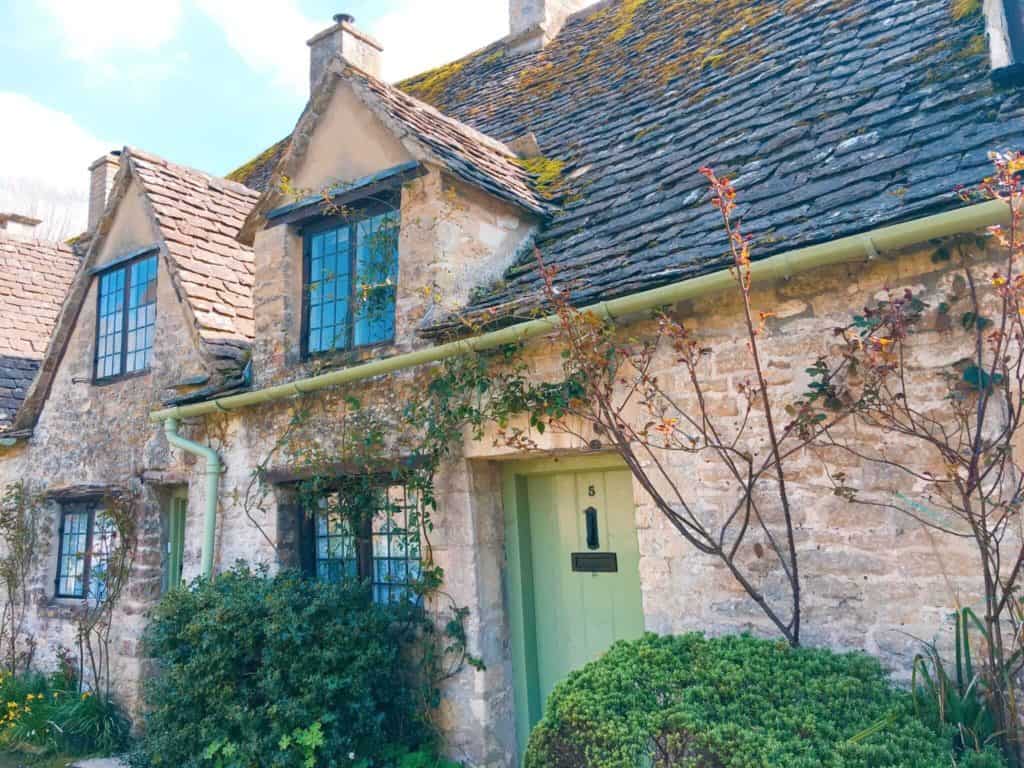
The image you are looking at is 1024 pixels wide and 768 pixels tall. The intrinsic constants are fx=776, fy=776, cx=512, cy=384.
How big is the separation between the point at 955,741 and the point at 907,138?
3.14 m

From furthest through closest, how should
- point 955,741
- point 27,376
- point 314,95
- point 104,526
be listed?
point 27,376, point 104,526, point 314,95, point 955,741

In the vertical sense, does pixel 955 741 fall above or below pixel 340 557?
below

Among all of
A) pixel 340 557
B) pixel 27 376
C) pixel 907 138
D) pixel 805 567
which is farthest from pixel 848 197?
pixel 27 376

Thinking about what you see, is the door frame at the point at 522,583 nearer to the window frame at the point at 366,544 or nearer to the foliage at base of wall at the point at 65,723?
the window frame at the point at 366,544

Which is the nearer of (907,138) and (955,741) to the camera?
(955,741)

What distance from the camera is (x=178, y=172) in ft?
29.8

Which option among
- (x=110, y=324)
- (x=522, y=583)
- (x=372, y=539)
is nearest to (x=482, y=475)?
(x=522, y=583)

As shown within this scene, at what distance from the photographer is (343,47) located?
9977mm

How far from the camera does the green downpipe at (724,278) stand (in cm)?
349

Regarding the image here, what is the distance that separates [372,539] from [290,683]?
1276mm

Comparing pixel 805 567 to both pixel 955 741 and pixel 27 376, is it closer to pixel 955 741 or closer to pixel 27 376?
pixel 955 741

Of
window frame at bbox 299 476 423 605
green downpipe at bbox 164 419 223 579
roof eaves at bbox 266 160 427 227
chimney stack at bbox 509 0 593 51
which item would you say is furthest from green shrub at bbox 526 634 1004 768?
chimney stack at bbox 509 0 593 51

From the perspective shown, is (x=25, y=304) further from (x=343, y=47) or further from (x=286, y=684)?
(x=286, y=684)

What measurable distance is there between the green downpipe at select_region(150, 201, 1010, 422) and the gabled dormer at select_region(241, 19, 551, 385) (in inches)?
14.2
